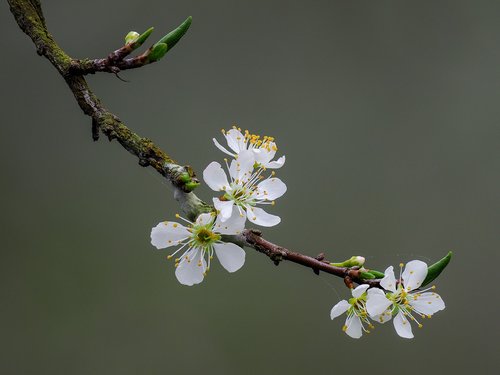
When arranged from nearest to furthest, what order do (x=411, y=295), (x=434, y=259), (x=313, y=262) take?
(x=313, y=262)
(x=411, y=295)
(x=434, y=259)

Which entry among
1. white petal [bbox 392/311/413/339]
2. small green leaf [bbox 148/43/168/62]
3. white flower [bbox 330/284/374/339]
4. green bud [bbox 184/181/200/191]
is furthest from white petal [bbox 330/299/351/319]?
small green leaf [bbox 148/43/168/62]

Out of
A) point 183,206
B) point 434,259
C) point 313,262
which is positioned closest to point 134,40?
point 183,206

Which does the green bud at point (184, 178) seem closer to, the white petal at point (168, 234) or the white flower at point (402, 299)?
the white petal at point (168, 234)

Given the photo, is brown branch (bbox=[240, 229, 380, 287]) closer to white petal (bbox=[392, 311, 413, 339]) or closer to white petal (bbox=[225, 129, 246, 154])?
white petal (bbox=[392, 311, 413, 339])

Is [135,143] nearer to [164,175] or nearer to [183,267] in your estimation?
[164,175]

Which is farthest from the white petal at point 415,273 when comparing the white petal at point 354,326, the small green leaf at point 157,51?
the small green leaf at point 157,51
